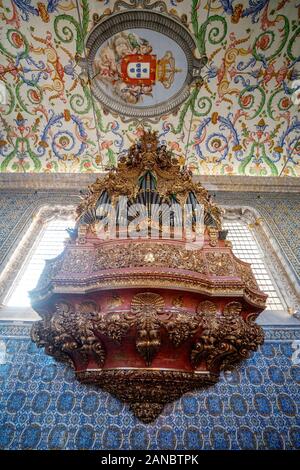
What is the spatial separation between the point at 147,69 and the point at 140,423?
285 inches

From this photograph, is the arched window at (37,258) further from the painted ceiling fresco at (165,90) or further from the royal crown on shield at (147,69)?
the royal crown on shield at (147,69)

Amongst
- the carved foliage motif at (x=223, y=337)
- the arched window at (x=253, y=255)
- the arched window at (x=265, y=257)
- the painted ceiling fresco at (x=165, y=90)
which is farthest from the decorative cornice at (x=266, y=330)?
the painted ceiling fresco at (x=165, y=90)

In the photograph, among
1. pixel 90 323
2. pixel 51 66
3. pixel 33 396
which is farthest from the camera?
pixel 51 66

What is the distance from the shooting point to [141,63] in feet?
20.9

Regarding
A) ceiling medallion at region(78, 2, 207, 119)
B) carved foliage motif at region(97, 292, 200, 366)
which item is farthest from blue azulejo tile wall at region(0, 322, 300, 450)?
ceiling medallion at region(78, 2, 207, 119)

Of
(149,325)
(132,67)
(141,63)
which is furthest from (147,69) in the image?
(149,325)

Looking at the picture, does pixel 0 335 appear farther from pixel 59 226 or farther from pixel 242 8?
pixel 242 8

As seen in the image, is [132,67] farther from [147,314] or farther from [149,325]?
[149,325]

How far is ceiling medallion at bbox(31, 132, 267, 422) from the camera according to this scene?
2.86 m

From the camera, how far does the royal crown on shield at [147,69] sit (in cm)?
630

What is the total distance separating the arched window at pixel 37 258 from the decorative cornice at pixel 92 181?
1.18 m

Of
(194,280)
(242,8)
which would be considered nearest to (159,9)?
(242,8)

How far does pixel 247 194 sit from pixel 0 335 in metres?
6.57

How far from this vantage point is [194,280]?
119 inches
